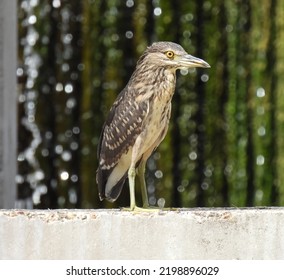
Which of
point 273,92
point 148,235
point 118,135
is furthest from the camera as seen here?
point 273,92

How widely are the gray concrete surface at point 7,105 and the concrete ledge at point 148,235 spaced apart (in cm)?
209

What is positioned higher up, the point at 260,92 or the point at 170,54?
the point at 170,54

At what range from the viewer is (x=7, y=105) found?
19.3ft

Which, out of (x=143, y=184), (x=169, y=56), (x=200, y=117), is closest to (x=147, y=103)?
(x=169, y=56)

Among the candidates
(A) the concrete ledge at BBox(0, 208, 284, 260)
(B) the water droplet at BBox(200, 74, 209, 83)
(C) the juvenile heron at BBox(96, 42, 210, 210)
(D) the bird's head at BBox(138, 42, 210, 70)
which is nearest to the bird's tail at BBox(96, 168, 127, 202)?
(C) the juvenile heron at BBox(96, 42, 210, 210)

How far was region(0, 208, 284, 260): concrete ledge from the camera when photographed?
3.74 meters

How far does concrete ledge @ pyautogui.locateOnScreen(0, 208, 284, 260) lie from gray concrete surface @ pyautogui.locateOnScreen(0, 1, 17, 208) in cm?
209

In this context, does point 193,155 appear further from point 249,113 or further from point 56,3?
point 56,3

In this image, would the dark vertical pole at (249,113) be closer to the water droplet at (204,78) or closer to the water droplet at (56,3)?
→ the water droplet at (204,78)

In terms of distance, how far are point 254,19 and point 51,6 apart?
4.15 ft

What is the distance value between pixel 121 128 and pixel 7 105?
182 cm

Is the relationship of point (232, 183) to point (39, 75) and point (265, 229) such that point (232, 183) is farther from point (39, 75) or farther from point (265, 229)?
point (265, 229)

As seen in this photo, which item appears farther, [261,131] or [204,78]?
[204,78]

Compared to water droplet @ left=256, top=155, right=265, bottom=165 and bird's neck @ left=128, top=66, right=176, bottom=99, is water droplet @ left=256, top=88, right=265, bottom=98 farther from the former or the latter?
bird's neck @ left=128, top=66, right=176, bottom=99
